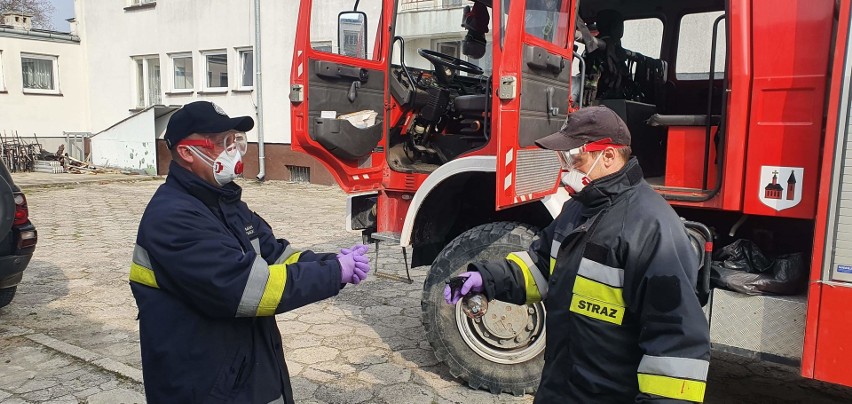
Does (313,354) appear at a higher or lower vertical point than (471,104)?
lower

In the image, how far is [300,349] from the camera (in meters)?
4.70

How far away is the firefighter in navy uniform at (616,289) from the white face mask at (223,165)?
3.74ft

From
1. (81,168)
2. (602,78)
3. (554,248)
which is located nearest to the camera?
(554,248)

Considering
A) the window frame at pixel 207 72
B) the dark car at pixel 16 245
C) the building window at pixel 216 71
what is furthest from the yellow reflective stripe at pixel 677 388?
the building window at pixel 216 71

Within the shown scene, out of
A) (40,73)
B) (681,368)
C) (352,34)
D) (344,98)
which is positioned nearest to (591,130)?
(681,368)

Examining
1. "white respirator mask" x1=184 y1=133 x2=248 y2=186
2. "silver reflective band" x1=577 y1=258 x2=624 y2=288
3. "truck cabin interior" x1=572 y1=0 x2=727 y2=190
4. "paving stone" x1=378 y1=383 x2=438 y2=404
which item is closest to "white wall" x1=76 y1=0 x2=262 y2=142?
"truck cabin interior" x1=572 y1=0 x2=727 y2=190

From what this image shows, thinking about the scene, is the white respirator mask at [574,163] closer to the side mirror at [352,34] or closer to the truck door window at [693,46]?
the side mirror at [352,34]

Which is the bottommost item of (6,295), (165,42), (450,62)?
(6,295)

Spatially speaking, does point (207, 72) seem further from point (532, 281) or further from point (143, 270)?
point (532, 281)

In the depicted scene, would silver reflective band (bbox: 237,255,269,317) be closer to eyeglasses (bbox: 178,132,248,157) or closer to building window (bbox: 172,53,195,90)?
eyeglasses (bbox: 178,132,248,157)

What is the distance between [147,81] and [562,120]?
17.8 meters

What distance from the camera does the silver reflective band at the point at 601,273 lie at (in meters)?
1.99

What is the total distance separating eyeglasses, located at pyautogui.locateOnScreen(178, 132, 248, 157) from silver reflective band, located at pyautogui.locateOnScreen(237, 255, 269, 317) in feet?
1.56

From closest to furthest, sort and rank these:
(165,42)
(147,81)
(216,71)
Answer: (216,71)
(165,42)
(147,81)
